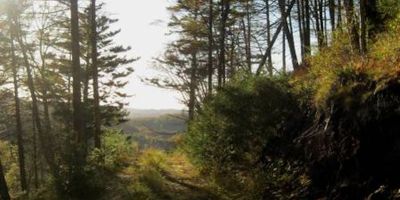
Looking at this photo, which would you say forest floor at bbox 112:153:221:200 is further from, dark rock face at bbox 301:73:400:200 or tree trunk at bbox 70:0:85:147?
dark rock face at bbox 301:73:400:200

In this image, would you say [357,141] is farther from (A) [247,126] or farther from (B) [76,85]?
(B) [76,85]

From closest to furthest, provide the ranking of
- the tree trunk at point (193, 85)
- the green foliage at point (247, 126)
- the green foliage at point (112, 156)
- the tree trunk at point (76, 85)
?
the green foliage at point (247, 126), the tree trunk at point (76, 85), the green foliage at point (112, 156), the tree trunk at point (193, 85)

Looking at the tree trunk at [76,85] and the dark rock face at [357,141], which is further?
the tree trunk at [76,85]

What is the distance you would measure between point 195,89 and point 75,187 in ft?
56.6

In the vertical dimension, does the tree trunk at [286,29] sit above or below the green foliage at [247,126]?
above

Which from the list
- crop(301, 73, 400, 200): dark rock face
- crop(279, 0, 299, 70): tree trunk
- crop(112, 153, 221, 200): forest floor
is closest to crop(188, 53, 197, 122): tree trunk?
crop(279, 0, 299, 70): tree trunk

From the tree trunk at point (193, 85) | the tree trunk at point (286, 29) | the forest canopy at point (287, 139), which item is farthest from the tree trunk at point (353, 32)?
the tree trunk at point (193, 85)

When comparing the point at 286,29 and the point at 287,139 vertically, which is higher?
the point at 286,29

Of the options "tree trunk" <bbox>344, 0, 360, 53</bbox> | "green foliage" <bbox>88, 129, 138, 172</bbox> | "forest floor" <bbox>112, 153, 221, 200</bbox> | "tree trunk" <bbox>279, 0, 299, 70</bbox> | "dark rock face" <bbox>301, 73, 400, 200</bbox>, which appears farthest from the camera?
"tree trunk" <bbox>279, 0, 299, 70</bbox>

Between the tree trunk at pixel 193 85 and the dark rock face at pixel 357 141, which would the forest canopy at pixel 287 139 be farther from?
the tree trunk at pixel 193 85

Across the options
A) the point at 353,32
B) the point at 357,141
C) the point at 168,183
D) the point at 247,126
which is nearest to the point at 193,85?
the point at 168,183

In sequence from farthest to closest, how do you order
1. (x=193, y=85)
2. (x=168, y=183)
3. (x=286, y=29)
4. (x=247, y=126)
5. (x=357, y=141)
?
1. (x=193, y=85)
2. (x=286, y=29)
3. (x=168, y=183)
4. (x=247, y=126)
5. (x=357, y=141)

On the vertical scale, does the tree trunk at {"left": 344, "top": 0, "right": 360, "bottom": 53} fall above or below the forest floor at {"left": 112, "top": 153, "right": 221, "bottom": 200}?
above

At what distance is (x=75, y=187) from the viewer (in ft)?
42.8
